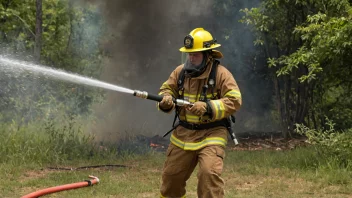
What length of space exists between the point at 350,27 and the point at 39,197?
15.2ft

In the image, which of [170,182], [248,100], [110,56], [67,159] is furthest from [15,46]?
[170,182]

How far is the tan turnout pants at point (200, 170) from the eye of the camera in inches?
194

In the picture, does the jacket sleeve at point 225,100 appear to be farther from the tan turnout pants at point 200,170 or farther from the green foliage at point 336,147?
the green foliage at point 336,147

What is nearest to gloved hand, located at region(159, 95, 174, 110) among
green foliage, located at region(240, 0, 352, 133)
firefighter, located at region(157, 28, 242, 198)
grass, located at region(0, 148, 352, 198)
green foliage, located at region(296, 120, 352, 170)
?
firefighter, located at region(157, 28, 242, 198)

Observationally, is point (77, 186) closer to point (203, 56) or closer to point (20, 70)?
point (203, 56)

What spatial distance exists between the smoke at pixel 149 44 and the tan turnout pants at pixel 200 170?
5.76m

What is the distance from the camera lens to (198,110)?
502cm

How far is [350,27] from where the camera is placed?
7.77 meters

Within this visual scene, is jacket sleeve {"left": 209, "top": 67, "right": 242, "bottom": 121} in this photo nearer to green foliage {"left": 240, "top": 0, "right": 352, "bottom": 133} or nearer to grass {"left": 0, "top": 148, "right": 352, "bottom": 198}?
grass {"left": 0, "top": 148, "right": 352, "bottom": 198}

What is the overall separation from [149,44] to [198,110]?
270 inches

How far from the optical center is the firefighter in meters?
5.08

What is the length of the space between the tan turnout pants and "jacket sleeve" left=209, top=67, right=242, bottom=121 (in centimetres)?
32

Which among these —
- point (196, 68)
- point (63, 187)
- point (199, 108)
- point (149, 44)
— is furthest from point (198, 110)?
point (149, 44)

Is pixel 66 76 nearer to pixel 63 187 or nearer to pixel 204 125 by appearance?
pixel 63 187
